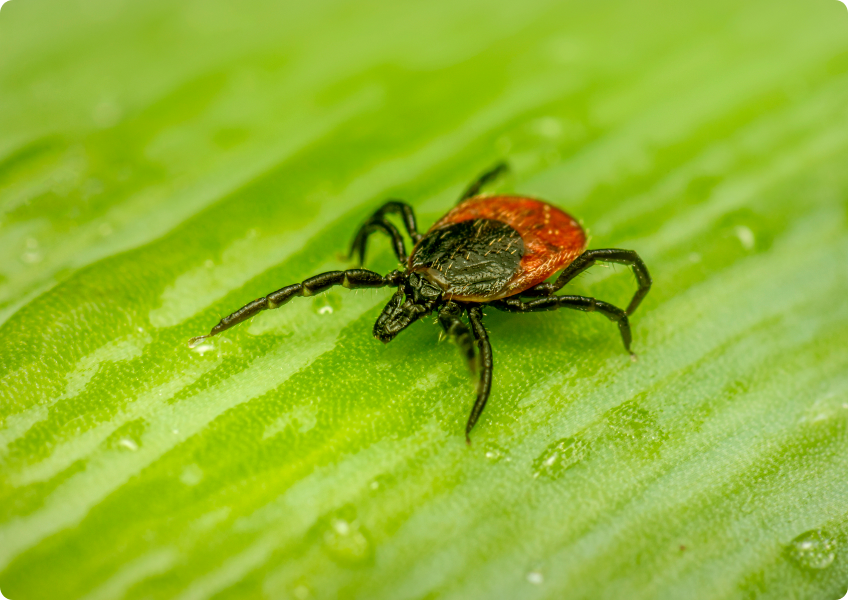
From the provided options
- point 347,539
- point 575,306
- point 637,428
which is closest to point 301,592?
point 347,539

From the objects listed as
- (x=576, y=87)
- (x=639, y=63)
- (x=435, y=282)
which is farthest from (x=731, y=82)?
(x=435, y=282)

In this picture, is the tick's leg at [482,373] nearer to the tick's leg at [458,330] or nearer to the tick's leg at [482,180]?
the tick's leg at [458,330]

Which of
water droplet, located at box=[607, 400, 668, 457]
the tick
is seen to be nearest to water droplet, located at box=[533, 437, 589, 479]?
water droplet, located at box=[607, 400, 668, 457]

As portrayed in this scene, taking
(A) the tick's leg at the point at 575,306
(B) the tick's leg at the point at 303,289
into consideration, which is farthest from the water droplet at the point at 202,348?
(A) the tick's leg at the point at 575,306

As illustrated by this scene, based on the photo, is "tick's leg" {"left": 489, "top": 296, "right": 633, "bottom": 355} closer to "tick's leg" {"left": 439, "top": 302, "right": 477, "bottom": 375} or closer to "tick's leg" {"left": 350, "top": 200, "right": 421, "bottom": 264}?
"tick's leg" {"left": 439, "top": 302, "right": 477, "bottom": 375}

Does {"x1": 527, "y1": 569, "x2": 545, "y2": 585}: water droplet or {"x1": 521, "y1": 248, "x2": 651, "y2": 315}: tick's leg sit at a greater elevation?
{"x1": 521, "y1": 248, "x2": 651, "y2": 315}: tick's leg

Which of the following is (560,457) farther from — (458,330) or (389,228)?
(389,228)

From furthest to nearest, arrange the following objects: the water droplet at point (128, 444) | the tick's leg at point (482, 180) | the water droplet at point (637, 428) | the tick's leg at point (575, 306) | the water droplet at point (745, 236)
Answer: the tick's leg at point (482, 180), the water droplet at point (745, 236), the tick's leg at point (575, 306), the water droplet at point (637, 428), the water droplet at point (128, 444)
